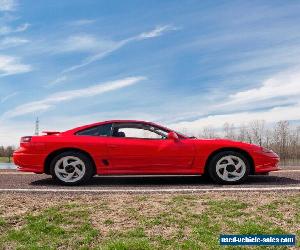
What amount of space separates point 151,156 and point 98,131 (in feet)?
3.81

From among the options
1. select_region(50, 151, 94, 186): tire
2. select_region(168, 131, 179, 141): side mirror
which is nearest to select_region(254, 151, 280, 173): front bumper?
select_region(168, 131, 179, 141): side mirror

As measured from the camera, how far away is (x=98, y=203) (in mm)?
5887

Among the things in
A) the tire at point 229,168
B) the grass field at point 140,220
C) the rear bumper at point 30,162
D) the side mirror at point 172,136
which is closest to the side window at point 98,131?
the rear bumper at point 30,162

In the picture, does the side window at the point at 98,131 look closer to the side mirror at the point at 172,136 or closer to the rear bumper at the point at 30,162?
the rear bumper at the point at 30,162

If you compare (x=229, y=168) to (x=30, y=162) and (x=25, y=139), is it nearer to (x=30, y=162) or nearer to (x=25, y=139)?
(x=30, y=162)

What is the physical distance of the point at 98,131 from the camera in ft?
27.1

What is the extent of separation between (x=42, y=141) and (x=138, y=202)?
9.92 feet

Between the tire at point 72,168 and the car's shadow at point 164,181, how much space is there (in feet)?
0.58

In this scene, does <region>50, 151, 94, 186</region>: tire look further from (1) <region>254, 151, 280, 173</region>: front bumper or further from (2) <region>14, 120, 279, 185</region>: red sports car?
(1) <region>254, 151, 280, 173</region>: front bumper

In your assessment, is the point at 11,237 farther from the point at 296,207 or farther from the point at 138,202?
the point at 296,207

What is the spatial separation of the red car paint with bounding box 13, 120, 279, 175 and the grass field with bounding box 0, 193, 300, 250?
174cm

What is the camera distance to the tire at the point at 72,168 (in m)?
7.98

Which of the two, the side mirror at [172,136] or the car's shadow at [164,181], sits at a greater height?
the side mirror at [172,136]

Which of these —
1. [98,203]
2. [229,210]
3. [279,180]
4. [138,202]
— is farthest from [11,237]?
[279,180]
